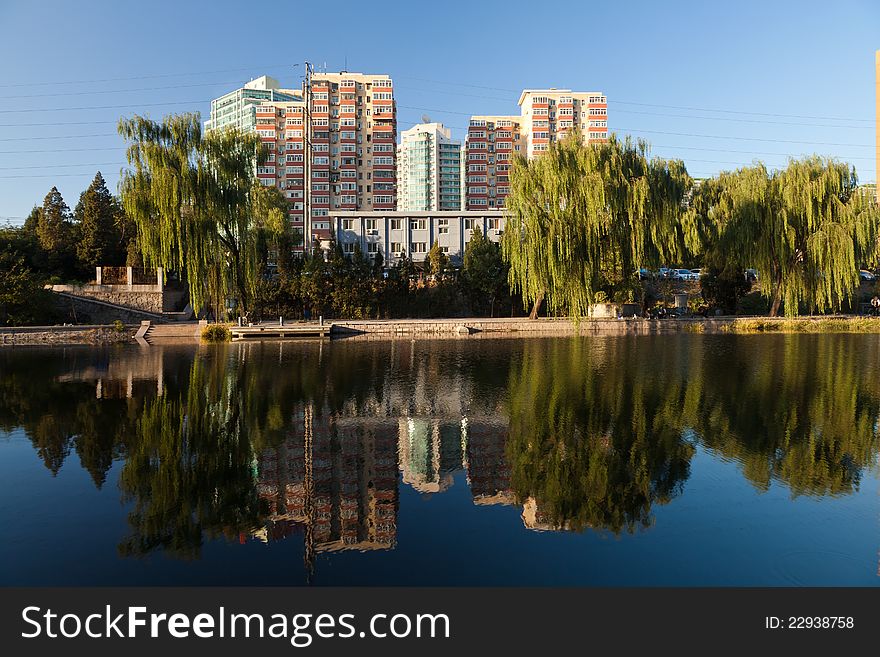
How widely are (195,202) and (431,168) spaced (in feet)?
250

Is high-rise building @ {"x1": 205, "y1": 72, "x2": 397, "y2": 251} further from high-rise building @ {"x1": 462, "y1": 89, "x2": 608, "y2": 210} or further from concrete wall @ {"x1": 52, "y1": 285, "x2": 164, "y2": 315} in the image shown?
concrete wall @ {"x1": 52, "y1": 285, "x2": 164, "y2": 315}

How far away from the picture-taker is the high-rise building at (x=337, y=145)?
85.1 m

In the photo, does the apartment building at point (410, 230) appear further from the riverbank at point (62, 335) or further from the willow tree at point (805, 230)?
the riverbank at point (62, 335)

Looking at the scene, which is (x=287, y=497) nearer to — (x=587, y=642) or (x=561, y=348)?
(x=587, y=642)

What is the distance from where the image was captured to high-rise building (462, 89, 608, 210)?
307 ft

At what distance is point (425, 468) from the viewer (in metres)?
9.52

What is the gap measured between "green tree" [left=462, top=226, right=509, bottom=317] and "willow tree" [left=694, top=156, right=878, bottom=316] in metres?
13.8

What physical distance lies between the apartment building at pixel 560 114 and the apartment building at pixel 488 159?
5.18 metres

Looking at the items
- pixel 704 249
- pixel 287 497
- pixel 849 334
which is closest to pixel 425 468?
pixel 287 497

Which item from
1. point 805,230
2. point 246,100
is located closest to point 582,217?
point 805,230

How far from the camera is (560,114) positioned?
93.7 meters

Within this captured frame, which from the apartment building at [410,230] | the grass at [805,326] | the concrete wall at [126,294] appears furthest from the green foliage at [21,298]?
the grass at [805,326]

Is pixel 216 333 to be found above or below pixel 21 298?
below

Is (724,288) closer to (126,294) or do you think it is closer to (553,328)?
(553,328)
